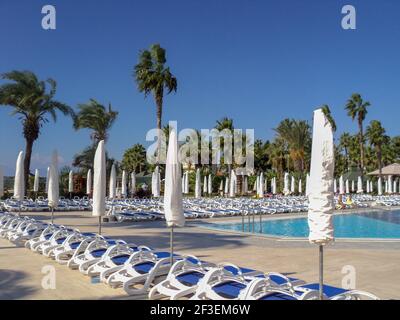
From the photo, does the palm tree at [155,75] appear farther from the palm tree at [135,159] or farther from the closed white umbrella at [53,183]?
the palm tree at [135,159]

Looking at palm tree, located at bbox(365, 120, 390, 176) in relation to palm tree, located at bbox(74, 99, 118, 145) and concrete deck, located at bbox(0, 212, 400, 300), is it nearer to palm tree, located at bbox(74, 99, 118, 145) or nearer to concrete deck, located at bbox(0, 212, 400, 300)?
palm tree, located at bbox(74, 99, 118, 145)

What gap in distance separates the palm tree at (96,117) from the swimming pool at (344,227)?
18818 millimetres

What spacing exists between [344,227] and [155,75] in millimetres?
17074

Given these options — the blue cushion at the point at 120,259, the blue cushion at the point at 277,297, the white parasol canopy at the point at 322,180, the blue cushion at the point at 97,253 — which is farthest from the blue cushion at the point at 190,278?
the blue cushion at the point at 97,253

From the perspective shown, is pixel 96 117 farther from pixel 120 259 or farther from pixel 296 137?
pixel 120 259

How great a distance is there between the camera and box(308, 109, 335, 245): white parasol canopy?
4547 mm

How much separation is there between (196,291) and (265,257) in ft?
14.2

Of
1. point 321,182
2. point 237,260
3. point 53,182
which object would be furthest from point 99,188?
point 321,182

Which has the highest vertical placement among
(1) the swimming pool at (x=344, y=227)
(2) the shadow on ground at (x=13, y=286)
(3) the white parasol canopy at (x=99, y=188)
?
(3) the white parasol canopy at (x=99, y=188)

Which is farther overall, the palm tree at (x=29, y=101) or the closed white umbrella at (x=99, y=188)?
the palm tree at (x=29, y=101)

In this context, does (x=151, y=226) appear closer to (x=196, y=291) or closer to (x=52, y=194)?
(x=52, y=194)

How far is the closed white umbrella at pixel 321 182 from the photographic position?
14.9ft

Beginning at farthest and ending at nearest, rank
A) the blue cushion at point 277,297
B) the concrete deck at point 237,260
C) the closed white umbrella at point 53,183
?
the closed white umbrella at point 53,183 < the concrete deck at point 237,260 < the blue cushion at point 277,297
